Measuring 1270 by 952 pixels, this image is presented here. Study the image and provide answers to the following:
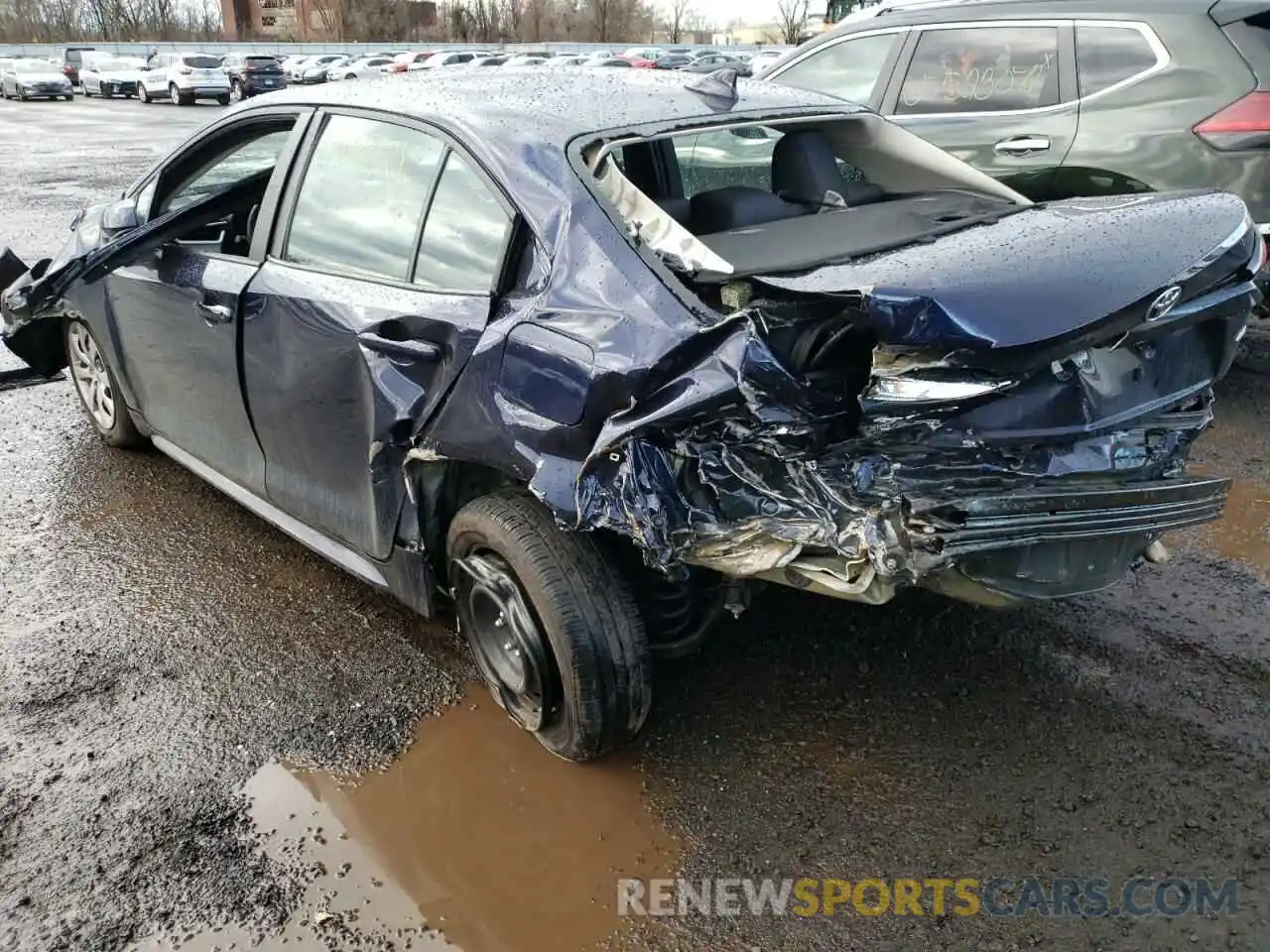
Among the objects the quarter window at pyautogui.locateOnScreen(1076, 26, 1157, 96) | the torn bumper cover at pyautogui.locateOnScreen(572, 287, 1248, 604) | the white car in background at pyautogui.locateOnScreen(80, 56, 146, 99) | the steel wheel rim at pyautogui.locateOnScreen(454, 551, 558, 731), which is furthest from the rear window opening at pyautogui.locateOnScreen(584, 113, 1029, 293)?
the white car in background at pyautogui.locateOnScreen(80, 56, 146, 99)

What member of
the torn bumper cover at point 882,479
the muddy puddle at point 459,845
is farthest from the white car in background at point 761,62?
the muddy puddle at point 459,845

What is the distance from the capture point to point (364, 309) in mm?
2879

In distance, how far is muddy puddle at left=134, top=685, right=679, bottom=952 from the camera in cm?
228

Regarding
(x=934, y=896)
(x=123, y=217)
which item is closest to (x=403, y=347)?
(x=934, y=896)

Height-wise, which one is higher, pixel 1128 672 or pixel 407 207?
pixel 407 207

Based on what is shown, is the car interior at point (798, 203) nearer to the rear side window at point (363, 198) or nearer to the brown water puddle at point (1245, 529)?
the rear side window at point (363, 198)

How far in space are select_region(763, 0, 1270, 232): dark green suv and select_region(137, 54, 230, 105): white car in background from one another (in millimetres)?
31665

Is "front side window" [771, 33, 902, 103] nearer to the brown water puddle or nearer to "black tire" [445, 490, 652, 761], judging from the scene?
the brown water puddle

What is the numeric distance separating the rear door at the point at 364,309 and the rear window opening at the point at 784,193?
453mm

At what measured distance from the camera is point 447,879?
2.42 metres

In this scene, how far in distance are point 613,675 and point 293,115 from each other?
219cm

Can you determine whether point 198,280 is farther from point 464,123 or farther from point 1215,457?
point 1215,457

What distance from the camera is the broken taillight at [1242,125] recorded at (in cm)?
474

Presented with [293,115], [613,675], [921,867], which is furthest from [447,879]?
[293,115]
